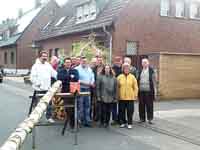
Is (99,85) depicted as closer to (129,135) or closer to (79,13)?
(129,135)

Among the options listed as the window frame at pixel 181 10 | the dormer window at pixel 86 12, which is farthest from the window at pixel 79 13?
the window frame at pixel 181 10

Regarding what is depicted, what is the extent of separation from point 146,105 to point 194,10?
54.4 feet

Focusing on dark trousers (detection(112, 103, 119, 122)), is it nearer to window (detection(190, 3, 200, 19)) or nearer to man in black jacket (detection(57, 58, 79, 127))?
man in black jacket (detection(57, 58, 79, 127))

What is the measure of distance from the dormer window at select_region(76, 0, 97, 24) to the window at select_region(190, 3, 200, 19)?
621cm

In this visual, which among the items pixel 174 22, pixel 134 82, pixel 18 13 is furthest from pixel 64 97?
pixel 18 13

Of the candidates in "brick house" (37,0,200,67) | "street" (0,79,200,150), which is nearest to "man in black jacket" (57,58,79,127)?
"street" (0,79,200,150)

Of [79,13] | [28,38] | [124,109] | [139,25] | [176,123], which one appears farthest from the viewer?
[28,38]

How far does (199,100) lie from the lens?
16.8 metres

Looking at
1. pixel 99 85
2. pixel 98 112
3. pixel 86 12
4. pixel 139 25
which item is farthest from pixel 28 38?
pixel 99 85

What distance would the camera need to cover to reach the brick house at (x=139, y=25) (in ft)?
73.5

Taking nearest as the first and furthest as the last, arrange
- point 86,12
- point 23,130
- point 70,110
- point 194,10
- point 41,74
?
point 23,130, point 70,110, point 41,74, point 194,10, point 86,12

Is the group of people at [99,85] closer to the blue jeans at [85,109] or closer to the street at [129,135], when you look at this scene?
the blue jeans at [85,109]

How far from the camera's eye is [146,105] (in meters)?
10.7

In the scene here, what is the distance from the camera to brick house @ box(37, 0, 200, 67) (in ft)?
73.5
